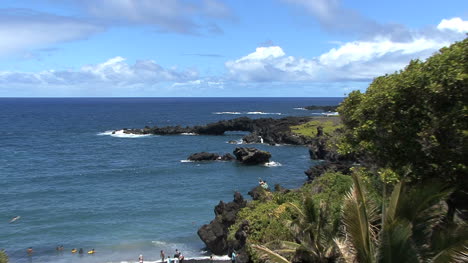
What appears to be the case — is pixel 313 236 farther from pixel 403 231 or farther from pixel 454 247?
pixel 403 231

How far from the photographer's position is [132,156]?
7306 cm

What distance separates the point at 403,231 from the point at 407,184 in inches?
220

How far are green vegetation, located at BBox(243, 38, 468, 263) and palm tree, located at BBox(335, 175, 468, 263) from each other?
16 millimetres

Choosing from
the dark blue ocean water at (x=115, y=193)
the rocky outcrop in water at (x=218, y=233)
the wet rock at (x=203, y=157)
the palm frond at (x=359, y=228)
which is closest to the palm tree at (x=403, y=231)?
the palm frond at (x=359, y=228)

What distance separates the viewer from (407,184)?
1203 cm

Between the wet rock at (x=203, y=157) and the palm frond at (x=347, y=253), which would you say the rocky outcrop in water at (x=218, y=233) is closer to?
the palm frond at (x=347, y=253)

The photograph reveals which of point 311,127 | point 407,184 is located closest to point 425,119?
point 407,184

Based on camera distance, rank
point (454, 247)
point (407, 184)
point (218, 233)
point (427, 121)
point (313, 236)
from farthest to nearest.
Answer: point (218, 233)
point (427, 121)
point (313, 236)
point (407, 184)
point (454, 247)

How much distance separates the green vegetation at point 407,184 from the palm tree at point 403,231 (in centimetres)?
2

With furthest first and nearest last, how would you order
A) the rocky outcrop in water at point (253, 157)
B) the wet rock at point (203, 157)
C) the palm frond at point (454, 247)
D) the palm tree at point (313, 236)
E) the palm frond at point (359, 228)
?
the wet rock at point (203, 157) → the rocky outcrop in water at point (253, 157) → the palm tree at point (313, 236) → the palm frond at point (359, 228) → the palm frond at point (454, 247)

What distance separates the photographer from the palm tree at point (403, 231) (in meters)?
6.99

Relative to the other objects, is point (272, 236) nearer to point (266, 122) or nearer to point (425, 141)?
point (425, 141)

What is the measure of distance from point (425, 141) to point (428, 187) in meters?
3.34

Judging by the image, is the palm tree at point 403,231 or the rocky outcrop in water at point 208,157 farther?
the rocky outcrop in water at point 208,157
